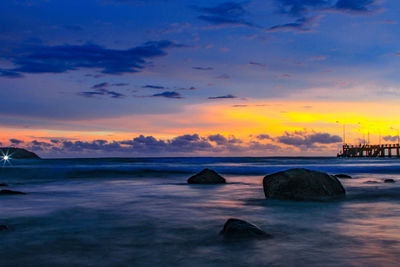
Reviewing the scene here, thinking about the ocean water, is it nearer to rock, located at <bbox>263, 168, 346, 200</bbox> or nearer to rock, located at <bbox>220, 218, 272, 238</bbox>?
rock, located at <bbox>220, 218, 272, 238</bbox>

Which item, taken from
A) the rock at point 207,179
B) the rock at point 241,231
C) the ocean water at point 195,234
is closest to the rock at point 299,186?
the ocean water at point 195,234

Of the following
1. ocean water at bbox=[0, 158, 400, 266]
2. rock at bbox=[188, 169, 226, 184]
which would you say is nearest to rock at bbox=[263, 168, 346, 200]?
ocean water at bbox=[0, 158, 400, 266]

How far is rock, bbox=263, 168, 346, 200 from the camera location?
13.4 meters

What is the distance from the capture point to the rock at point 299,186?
1338 centimetres

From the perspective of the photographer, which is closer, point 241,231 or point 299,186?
point 241,231

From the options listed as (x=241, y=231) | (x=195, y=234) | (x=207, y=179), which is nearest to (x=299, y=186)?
(x=195, y=234)

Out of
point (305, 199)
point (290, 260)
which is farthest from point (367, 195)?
point (290, 260)

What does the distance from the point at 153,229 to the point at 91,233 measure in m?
1.44

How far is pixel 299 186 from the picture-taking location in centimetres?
1353

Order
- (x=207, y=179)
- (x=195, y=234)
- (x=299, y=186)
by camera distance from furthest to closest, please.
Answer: (x=207, y=179)
(x=299, y=186)
(x=195, y=234)

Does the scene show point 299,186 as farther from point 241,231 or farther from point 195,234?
point 241,231

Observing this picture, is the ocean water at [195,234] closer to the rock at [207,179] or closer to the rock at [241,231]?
the rock at [241,231]

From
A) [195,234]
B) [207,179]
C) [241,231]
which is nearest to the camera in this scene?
[241,231]

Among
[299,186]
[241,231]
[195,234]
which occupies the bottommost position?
[195,234]
